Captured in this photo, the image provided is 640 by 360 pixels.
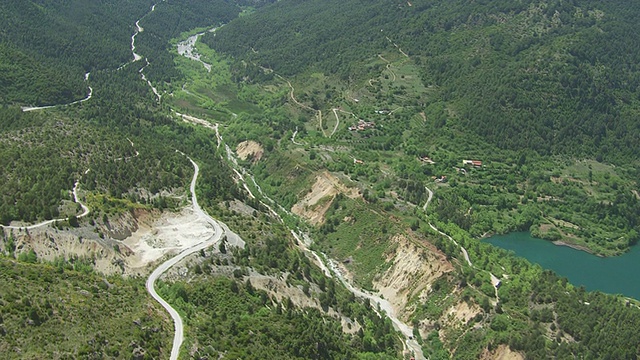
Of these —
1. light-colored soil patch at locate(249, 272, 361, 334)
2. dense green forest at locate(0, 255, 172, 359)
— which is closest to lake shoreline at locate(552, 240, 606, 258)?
light-colored soil patch at locate(249, 272, 361, 334)

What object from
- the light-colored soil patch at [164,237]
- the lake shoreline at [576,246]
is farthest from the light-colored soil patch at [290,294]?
the lake shoreline at [576,246]

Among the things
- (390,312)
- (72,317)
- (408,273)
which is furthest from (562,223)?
(72,317)

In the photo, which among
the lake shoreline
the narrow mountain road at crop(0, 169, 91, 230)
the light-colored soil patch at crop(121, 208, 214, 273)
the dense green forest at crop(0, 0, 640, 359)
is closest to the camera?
the dense green forest at crop(0, 0, 640, 359)

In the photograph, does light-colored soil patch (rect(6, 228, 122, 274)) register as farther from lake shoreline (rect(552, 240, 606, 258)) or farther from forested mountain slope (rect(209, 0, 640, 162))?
forested mountain slope (rect(209, 0, 640, 162))

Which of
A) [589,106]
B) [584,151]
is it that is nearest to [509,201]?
[584,151]

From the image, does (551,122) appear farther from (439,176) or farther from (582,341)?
(582,341)

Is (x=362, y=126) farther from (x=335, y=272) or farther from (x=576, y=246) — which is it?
(x=335, y=272)
